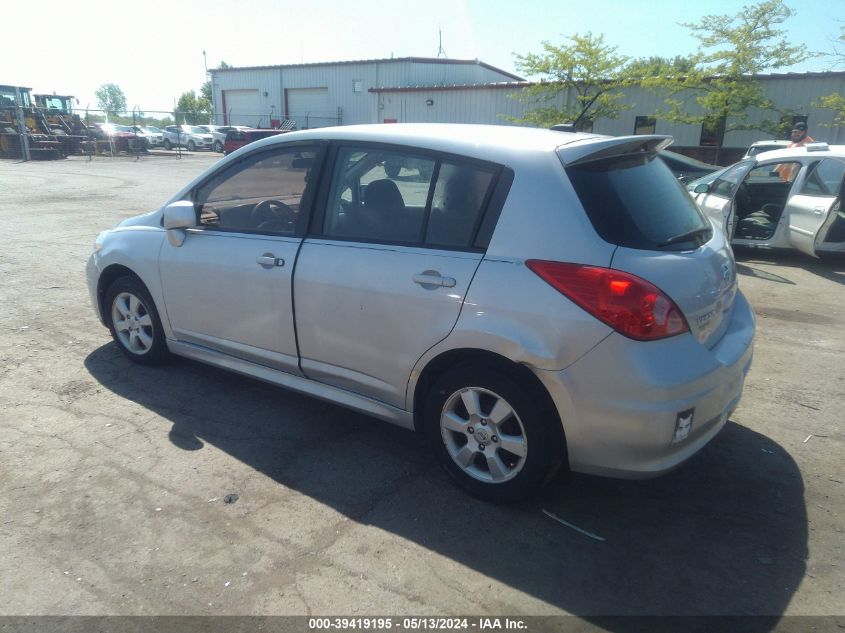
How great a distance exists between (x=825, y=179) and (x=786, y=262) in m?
1.26

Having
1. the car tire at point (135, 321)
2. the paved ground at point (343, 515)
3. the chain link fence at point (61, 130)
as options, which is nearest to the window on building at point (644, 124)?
the chain link fence at point (61, 130)

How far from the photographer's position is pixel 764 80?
21766 millimetres

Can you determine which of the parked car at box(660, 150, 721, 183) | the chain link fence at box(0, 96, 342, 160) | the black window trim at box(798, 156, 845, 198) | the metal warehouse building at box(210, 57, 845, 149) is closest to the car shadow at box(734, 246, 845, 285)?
the black window trim at box(798, 156, 845, 198)

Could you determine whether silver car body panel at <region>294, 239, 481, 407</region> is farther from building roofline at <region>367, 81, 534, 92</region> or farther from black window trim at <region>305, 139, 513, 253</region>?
building roofline at <region>367, 81, 534, 92</region>

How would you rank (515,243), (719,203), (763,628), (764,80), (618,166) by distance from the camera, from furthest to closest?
(764,80) → (719,203) → (618,166) → (515,243) → (763,628)

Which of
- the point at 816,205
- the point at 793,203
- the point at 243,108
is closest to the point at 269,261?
the point at 816,205

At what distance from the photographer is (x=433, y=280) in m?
3.04

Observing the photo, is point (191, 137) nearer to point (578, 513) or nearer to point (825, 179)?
point (825, 179)

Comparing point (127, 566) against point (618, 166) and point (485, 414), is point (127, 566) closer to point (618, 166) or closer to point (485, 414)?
point (485, 414)

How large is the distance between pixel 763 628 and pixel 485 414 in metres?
1.38

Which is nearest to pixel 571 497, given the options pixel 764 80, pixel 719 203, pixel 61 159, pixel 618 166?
pixel 618 166

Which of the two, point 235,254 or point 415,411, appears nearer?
point 415,411

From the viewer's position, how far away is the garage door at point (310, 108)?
40156mm

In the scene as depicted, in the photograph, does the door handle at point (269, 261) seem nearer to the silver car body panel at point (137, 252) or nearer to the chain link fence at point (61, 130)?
the silver car body panel at point (137, 252)
